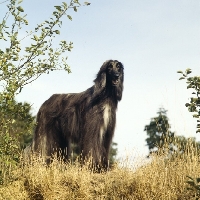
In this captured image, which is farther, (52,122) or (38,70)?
(52,122)

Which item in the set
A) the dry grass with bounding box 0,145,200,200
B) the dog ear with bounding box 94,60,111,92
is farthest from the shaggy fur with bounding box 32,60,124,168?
the dry grass with bounding box 0,145,200,200

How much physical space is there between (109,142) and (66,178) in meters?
2.19

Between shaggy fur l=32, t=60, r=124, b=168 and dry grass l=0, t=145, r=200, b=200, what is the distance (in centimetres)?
142

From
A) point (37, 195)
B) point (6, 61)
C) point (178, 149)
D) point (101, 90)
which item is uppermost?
point (101, 90)


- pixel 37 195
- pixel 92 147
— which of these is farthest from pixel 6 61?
pixel 92 147

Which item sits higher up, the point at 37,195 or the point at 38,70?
the point at 38,70

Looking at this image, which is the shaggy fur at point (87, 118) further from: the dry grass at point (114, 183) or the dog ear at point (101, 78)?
the dry grass at point (114, 183)

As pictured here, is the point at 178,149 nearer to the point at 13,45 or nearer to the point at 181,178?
the point at 181,178

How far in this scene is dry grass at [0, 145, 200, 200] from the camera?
5609 millimetres

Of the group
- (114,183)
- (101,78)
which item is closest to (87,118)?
(101,78)

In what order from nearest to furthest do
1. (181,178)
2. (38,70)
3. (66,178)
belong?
(38,70), (181,178), (66,178)

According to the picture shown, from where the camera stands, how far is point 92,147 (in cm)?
793

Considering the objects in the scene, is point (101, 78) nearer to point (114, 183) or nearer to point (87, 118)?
point (87, 118)

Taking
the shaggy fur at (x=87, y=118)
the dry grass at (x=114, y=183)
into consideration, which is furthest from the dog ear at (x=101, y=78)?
the dry grass at (x=114, y=183)
